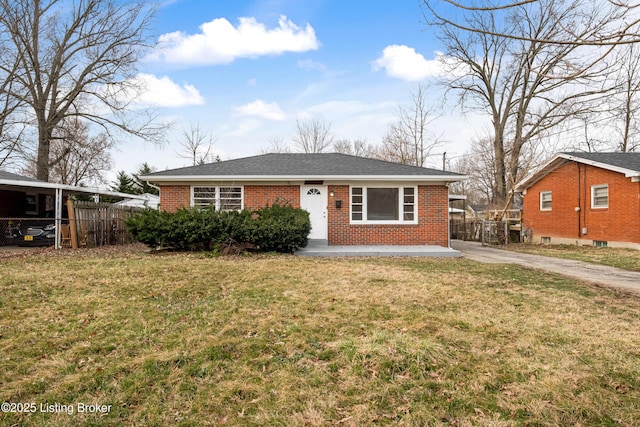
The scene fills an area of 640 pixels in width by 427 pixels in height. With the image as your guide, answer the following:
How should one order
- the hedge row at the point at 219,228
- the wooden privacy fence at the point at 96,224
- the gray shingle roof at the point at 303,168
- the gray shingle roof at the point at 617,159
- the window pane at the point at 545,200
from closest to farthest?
the hedge row at the point at 219,228
the gray shingle roof at the point at 303,168
the wooden privacy fence at the point at 96,224
the gray shingle roof at the point at 617,159
the window pane at the point at 545,200

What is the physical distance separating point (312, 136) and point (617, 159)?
72.3 ft

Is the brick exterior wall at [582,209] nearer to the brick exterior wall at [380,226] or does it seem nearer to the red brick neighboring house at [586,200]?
the red brick neighboring house at [586,200]

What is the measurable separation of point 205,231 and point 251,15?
311 inches

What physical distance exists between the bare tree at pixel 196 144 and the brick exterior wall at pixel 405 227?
74.5 feet

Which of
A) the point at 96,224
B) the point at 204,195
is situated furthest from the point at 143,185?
the point at 204,195

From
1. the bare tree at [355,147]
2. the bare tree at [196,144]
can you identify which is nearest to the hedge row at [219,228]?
the bare tree at [196,144]

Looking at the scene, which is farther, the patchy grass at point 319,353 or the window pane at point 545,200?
the window pane at point 545,200

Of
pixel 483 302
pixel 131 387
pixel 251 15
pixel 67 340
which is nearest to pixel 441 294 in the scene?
pixel 483 302

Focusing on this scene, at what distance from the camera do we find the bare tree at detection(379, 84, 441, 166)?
88.4ft

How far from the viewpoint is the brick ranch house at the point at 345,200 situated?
38.7 feet

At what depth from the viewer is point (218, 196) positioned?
12023 mm

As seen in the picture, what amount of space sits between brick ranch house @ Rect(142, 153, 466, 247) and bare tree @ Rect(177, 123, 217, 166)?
→ 67.1 ft

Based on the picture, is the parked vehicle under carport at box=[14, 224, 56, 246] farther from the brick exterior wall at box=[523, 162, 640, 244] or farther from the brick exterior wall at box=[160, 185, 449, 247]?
the brick exterior wall at box=[523, 162, 640, 244]

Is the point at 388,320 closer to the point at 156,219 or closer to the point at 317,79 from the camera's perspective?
the point at 156,219
